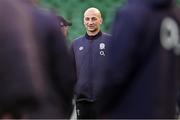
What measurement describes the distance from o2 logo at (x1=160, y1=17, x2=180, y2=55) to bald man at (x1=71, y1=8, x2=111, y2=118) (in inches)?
126

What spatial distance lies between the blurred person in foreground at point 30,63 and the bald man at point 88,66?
134 inches

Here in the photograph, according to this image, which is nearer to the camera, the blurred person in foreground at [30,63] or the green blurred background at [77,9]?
the blurred person in foreground at [30,63]

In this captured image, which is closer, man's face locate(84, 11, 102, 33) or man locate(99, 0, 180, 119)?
man locate(99, 0, 180, 119)

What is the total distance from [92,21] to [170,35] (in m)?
3.79

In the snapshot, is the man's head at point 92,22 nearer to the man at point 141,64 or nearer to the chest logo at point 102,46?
the chest logo at point 102,46

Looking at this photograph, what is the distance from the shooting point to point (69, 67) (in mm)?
4281

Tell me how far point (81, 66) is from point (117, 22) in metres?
3.51

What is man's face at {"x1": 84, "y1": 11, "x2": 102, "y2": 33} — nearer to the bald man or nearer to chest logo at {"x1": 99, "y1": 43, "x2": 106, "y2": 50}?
the bald man

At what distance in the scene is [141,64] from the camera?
4219mm

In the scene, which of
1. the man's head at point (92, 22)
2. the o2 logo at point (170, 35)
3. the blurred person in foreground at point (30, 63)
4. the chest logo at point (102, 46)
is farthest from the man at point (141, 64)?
the man's head at point (92, 22)

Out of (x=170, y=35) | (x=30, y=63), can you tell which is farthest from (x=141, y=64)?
(x=30, y=63)

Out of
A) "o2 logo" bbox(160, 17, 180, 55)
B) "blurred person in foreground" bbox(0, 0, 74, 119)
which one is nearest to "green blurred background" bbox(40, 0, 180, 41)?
"o2 logo" bbox(160, 17, 180, 55)

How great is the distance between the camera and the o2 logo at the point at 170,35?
4.28m

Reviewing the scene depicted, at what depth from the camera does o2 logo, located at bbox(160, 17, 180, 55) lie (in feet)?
14.0
